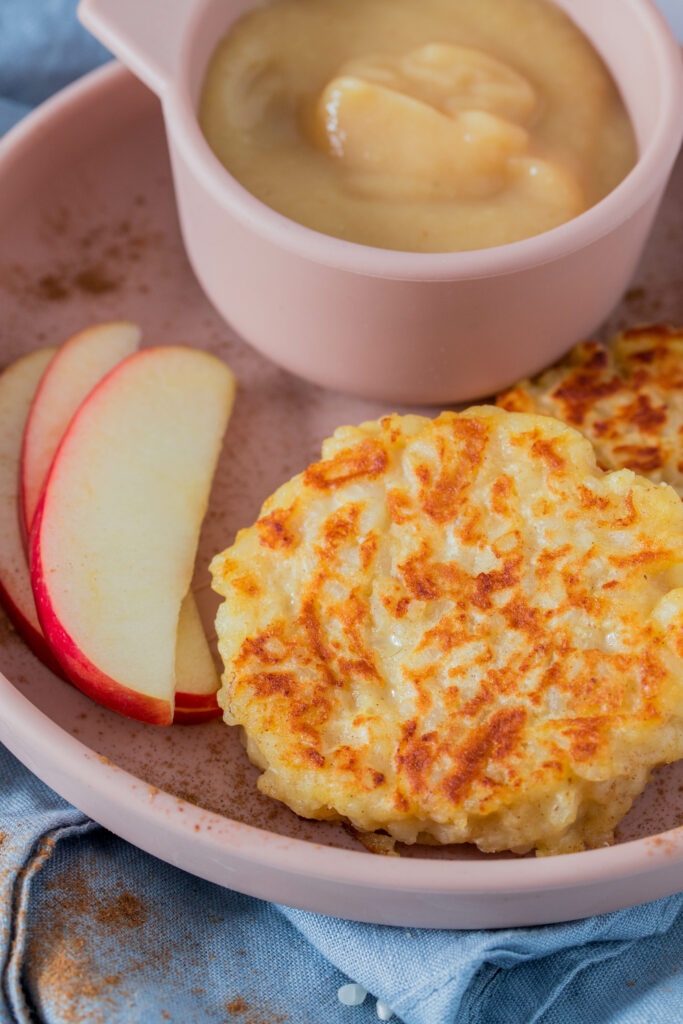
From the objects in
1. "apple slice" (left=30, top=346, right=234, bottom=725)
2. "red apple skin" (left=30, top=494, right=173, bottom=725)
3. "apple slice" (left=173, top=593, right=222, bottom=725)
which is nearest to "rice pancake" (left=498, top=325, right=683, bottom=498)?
"apple slice" (left=30, top=346, right=234, bottom=725)

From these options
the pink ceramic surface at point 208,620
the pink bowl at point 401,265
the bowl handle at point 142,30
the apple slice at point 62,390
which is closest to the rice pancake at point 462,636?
the pink ceramic surface at point 208,620

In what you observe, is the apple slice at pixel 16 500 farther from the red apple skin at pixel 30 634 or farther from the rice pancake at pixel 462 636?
the rice pancake at pixel 462 636

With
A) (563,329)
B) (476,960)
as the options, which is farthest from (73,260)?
(476,960)

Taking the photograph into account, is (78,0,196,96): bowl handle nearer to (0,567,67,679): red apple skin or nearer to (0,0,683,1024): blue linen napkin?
(0,567,67,679): red apple skin

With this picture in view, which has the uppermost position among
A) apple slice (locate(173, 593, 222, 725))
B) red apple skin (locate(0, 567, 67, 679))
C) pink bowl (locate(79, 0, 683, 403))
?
pink bowl (locate(79, 0, 683, 403))

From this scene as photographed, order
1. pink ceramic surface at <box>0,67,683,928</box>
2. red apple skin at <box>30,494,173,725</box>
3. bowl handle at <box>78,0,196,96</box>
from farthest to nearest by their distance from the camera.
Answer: bowl handle at <box>78,0,196,96</box> → red apple skin at <box>30,494,173,725</box> → pink ceramic surface at <box>0,67,683,928</box>

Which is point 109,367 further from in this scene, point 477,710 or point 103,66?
point 477,710
